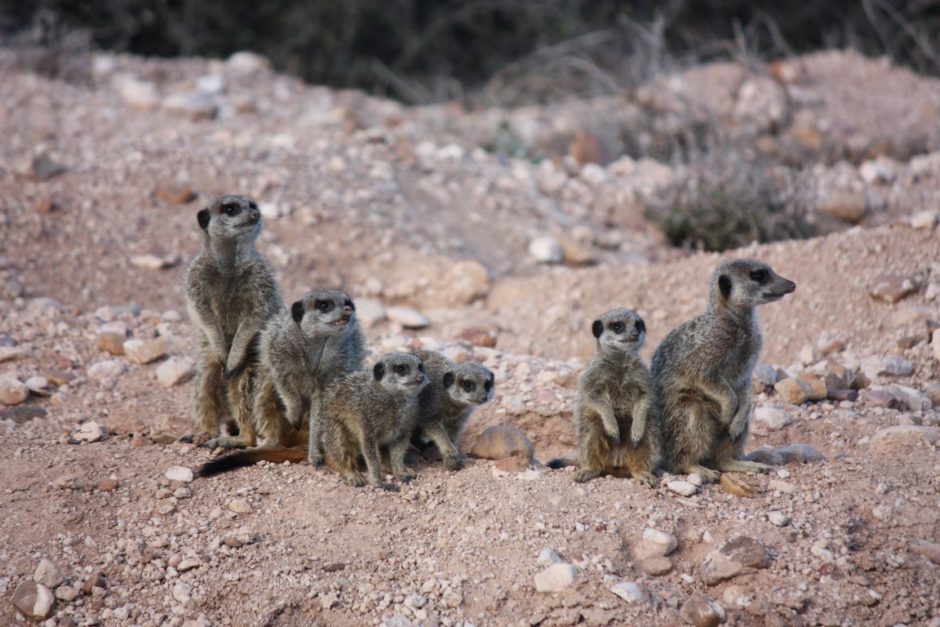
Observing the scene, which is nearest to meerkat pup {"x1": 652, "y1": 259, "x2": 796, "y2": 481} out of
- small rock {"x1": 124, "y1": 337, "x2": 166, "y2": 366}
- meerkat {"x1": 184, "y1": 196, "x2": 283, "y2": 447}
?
meerkat {"x1": 184, "y1": 196, "x2": 283, "y2": 447}

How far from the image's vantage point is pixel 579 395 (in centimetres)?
439

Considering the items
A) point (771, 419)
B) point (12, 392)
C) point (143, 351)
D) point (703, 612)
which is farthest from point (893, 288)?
Answer: point (12, 392)

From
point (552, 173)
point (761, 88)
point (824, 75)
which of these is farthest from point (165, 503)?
point (824, 75)

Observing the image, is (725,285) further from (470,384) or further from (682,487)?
(470,384)

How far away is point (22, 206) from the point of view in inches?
284

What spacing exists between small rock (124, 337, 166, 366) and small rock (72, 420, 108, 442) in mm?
768

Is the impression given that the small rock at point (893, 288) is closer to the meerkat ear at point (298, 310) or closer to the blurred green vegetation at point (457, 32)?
the meerkat ear at point (298, 310)

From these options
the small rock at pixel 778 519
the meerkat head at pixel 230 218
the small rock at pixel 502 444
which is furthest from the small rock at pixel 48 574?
the small rock at pixel 778 519

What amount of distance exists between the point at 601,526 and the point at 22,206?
506cm

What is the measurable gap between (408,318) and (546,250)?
1538 mm

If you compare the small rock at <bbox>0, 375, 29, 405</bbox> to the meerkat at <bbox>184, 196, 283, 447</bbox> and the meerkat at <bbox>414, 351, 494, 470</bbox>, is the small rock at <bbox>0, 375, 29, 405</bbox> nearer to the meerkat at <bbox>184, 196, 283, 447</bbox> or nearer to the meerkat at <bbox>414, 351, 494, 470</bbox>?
the meerkat at <bbox>184, 196, 283, 447</bbox>

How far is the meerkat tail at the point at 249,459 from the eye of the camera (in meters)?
4.31

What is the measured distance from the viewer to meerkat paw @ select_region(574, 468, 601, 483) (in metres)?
4.25

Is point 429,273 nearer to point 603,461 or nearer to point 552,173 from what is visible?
point 552,173
